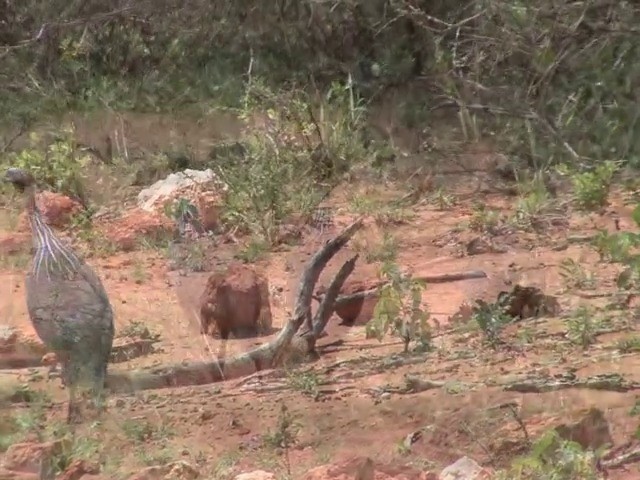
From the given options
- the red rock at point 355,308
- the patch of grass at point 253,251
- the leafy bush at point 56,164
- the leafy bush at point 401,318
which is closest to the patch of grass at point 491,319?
the leafy bush at point 401,318

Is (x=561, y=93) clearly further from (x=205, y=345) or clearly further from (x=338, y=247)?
(x=205, y=345)

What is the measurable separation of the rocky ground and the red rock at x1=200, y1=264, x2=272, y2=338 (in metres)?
0.04

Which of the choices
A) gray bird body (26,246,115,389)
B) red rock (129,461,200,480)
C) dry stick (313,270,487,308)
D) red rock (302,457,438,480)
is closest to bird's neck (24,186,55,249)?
gray bird body (26,246,115,389)

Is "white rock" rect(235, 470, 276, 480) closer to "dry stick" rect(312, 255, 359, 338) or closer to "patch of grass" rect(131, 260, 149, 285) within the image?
"dry stick" rect(312, 255, 359, 338)

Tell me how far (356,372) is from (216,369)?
0.35 meters

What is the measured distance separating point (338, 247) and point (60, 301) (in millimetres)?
902

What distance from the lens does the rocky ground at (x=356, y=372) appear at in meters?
2.48

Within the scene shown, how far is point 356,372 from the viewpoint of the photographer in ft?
10.1

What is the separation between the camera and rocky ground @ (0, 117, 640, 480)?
97.8 inches

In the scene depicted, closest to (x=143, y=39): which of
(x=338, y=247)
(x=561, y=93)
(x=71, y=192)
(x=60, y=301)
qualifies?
(x=71, y=192)

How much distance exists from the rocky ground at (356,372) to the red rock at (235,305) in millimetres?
38

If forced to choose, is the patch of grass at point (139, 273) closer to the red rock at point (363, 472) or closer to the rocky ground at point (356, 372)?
the rocky ground at point (356, 372)

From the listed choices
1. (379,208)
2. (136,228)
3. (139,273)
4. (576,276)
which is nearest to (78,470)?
(139,273)

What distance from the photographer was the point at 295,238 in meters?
4.05
